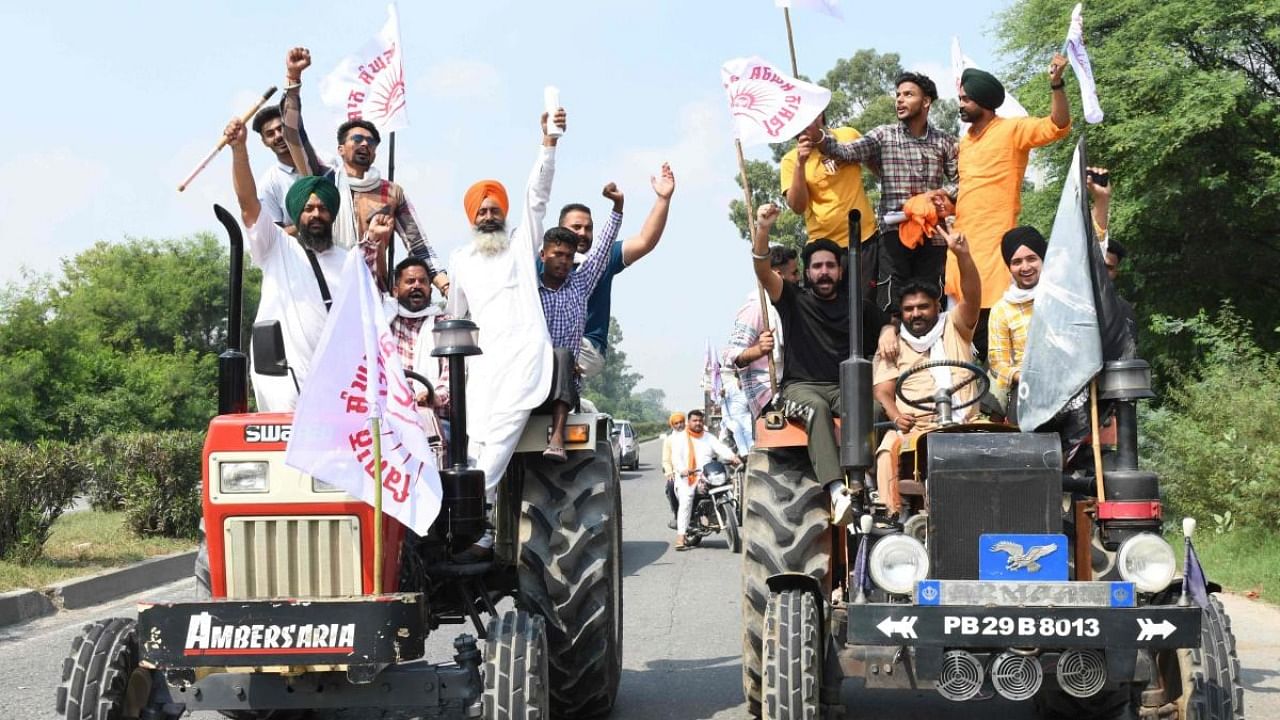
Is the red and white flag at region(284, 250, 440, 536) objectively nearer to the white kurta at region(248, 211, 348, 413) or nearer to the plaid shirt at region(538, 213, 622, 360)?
the white kurta at region(248, 211, 348, 413)

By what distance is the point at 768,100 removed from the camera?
873 cm

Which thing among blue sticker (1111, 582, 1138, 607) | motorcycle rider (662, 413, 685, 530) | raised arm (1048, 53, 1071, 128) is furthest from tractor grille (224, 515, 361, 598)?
motorcycle rider (662, 413, 685, 530)

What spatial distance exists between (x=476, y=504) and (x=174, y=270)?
71900mm

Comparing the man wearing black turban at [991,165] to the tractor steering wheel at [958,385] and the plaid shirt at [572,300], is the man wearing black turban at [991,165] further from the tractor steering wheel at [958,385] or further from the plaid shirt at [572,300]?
the plaid shirt at [572,300]

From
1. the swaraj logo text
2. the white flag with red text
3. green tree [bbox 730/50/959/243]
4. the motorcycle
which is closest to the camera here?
the swaraj logo text

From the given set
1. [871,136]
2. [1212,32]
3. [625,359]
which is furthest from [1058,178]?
[625,359]

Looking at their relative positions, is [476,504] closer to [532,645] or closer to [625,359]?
[532,645]

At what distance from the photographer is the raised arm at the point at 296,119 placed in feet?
28.9

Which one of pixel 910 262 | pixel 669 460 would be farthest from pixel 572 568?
pixel 669 460

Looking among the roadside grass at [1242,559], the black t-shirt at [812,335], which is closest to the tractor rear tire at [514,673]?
the black t-shirt at [812,335]

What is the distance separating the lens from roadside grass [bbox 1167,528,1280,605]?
42.0 feet

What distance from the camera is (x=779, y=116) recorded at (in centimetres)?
866

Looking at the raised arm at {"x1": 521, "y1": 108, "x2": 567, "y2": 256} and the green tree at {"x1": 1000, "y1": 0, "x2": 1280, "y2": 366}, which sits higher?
the green tree at {"x1": 1000, "y1": 0, "x2": 1280, "y2": 366}

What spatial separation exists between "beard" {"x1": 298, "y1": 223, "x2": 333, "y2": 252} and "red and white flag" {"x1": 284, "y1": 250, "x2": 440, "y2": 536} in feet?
4.15
